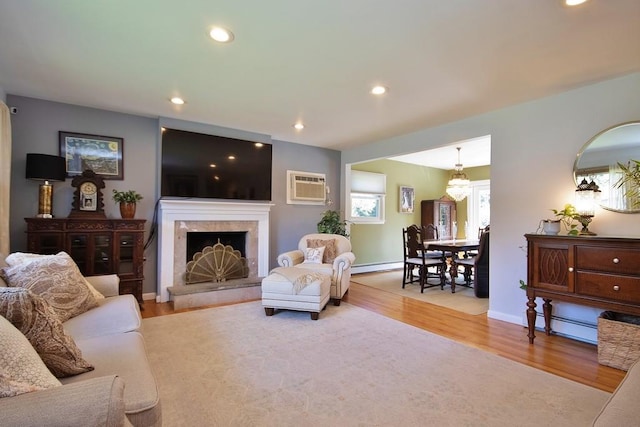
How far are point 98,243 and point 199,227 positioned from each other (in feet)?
4.02

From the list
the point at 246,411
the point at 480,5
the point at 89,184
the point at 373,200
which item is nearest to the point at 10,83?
the point at 89,184

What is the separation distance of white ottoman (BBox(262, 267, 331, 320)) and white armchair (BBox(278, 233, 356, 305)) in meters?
0.39

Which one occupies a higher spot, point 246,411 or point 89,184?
point 89,184

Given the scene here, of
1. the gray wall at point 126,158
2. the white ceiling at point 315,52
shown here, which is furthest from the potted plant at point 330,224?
the white ceiling at point 315,52

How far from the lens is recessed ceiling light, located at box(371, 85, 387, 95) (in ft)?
10.4

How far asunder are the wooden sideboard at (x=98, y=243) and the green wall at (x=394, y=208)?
12.8ft

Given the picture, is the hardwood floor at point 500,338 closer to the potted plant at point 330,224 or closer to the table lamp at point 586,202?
the table lamp at point 586,202

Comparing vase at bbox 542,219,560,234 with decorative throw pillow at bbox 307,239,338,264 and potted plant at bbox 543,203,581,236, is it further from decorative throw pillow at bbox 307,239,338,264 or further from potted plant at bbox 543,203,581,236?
decorative throw pillow at bbox 307,239,338,264

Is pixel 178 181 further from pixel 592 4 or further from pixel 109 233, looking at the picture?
pixel 592 4

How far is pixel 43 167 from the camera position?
3.43m

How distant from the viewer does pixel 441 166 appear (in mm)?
7941

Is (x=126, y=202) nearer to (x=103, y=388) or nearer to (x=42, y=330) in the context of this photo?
(x=42, y=330)

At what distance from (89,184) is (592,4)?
488cm

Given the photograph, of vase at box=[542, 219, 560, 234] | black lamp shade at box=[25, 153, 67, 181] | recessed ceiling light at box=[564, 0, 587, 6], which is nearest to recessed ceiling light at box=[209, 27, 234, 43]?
recessed ceiling light at box=[564, 0, 587, 6]
